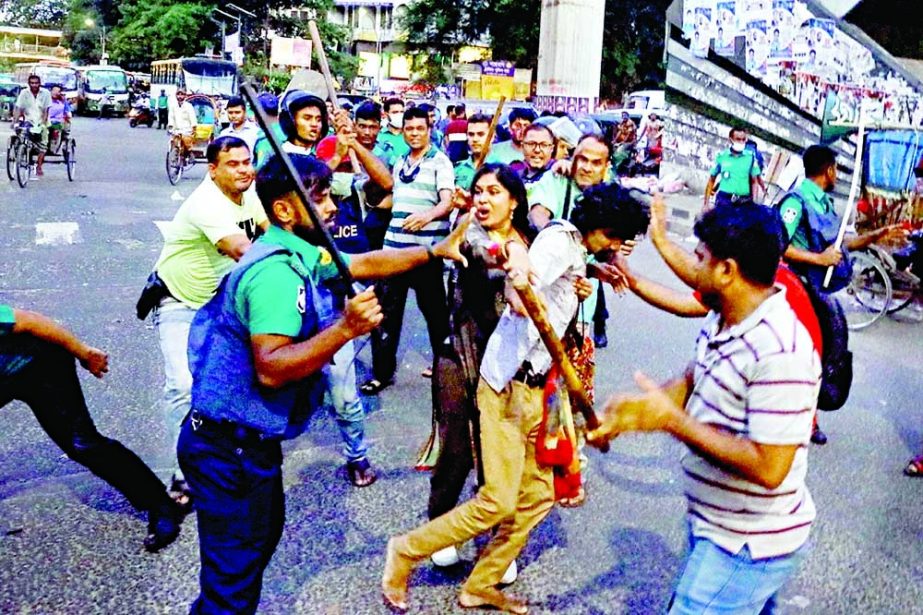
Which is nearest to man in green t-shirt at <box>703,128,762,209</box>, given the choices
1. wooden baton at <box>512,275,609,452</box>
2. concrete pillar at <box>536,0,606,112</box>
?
concrete pillar at <box>536,0,606,112</box>

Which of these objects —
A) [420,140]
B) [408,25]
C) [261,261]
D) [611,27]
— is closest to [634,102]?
[611,27]

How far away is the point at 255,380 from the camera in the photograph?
2406 mm

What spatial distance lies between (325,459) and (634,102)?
2377 centimetres

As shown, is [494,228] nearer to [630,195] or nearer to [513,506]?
[630,195]

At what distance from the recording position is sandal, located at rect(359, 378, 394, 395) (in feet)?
18.9

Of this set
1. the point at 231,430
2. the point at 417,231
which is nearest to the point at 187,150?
the point at 417,231

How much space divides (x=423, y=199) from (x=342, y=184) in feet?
1.68

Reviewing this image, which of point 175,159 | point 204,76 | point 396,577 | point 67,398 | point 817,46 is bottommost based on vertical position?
point 396,577

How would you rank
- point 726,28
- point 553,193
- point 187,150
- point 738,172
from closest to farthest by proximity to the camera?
1. point 553,193
2. point 738,172
3. point 726,28
4. point 187,150

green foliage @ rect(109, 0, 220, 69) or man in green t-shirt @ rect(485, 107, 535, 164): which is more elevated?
green foliage @ rect(109, 0, 220, 69)

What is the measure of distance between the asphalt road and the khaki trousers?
0.37m

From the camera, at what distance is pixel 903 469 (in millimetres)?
4902

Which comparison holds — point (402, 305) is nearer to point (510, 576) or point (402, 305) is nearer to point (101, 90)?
point (510, 576)

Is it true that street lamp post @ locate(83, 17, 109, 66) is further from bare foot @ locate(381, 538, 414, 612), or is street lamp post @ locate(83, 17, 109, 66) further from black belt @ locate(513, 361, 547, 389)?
black belt @ locate(513, 361, 547, 389)
